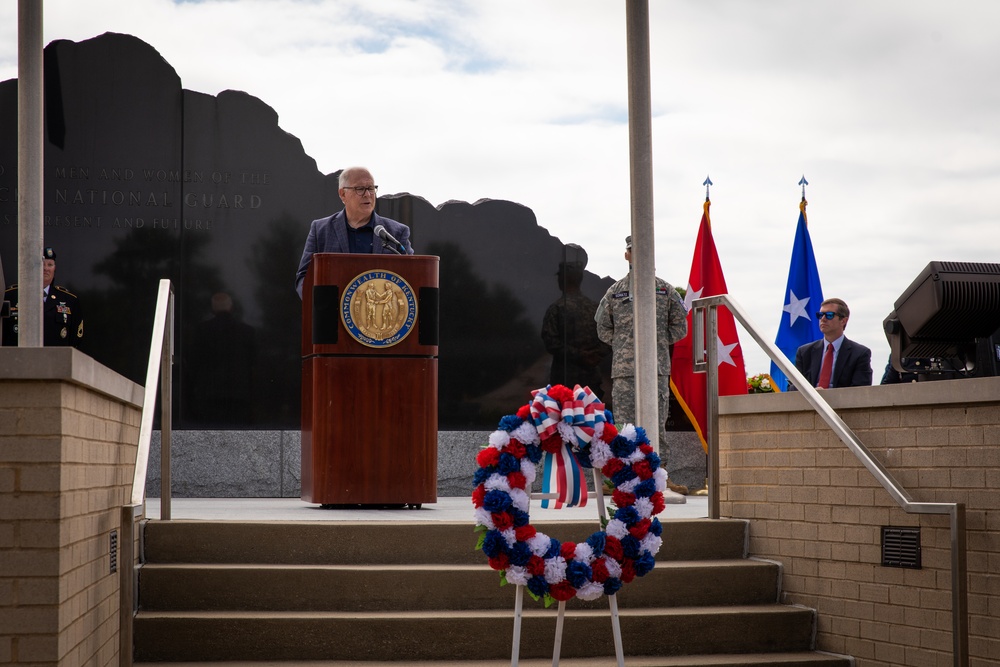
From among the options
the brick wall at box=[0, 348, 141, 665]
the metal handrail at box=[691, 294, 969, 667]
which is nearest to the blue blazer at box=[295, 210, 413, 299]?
the metal handrail at box=[691, 294, 969, 667]

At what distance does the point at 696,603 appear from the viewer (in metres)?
5.23

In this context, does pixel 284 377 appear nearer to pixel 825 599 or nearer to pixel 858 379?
pixel 858 379

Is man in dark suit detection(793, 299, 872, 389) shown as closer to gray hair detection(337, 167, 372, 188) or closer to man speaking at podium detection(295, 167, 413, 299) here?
man speaking at podium detection(295, 167, 413, 299)

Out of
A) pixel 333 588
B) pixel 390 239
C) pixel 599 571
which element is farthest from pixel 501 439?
pixel 390 239

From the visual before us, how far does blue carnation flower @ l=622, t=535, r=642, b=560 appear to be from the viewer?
4145mm

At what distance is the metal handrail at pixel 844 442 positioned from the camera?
4402mm

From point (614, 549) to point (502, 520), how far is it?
42 centimetres

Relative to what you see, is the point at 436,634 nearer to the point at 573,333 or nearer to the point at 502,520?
the point at 502,520

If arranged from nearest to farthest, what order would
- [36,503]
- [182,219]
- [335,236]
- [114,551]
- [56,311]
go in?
[36,503], [114,551], [335,236], [56,311], [182,219]

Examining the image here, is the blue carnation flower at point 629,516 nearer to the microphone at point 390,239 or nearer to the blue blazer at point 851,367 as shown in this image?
the microphone at point 390,239

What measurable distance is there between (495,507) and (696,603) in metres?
1.61

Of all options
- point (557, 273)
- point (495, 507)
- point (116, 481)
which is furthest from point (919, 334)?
point (557, 273)

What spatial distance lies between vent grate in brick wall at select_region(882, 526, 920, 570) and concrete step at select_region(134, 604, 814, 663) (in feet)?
1.76

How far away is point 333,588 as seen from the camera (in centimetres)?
492
